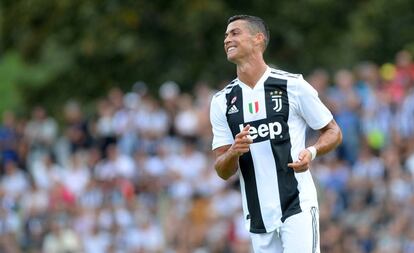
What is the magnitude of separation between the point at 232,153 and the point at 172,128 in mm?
10896

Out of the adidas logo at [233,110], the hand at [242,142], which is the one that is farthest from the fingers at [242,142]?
the adidas logo at [233,110]

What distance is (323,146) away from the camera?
32.1 ft

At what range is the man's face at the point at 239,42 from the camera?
32.5 feet

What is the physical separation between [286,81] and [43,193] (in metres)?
11.6

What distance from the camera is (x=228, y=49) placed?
9930 mm

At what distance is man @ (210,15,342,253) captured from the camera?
32.2ft

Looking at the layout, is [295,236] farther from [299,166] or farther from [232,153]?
[232,153]

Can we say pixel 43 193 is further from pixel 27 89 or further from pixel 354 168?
pixel 27 89

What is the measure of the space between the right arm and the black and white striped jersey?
147 mm

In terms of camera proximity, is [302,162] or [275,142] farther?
[275,142]

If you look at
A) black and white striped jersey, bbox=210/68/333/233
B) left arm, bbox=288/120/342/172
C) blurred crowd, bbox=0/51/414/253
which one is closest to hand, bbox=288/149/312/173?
left arm, bbox=288/120/342/172

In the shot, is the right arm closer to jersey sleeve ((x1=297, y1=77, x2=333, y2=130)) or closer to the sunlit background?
jersey sleeve ((x1=297, y1=77, x2=333, y2=130))

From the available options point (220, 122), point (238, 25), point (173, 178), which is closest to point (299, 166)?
point (220, 122)

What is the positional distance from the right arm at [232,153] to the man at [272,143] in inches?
0.4
